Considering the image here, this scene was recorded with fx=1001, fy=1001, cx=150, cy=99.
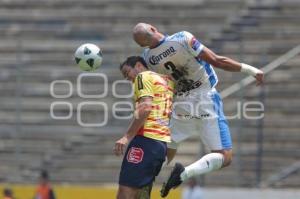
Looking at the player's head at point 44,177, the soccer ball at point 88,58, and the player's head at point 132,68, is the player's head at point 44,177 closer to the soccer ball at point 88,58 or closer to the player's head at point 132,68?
the soccer ball at point 88,58

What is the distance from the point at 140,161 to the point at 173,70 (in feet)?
4.57

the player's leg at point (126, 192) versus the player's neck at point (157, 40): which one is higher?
the player's neck at point (157, 40)

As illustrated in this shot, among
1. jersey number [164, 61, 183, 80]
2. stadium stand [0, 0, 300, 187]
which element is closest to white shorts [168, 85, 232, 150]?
jersey number [164, 61, 183, 80]

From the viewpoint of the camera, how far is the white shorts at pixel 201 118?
35.9 ft

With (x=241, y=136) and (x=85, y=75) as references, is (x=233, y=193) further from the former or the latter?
(x=85, y=75)

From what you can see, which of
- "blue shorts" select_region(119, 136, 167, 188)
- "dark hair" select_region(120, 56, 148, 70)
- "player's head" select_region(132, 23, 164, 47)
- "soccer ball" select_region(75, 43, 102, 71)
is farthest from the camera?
"soccer ball" select_region(75, 43, 102, 71)

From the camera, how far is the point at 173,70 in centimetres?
1088

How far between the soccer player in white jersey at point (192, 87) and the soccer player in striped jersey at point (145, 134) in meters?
0.59

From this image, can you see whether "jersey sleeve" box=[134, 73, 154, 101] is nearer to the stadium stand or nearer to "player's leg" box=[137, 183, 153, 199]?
"player's leg" box=[137, 183, 153, 199]

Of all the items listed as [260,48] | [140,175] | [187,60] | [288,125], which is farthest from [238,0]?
[140,175]

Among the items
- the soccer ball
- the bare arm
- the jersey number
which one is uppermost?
the soccer ball

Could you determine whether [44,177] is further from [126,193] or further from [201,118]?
[126,193]

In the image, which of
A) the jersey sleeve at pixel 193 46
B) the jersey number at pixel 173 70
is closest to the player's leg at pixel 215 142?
the jersey number at pixel 173 70

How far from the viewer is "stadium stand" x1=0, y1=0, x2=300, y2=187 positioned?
16938 millimetres
